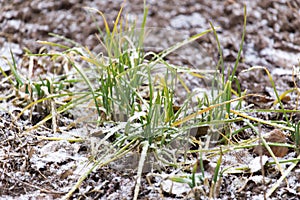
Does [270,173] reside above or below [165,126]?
below

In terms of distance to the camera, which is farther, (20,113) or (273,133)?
(20,113)

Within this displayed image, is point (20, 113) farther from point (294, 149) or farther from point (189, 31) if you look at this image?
point (189, 31)

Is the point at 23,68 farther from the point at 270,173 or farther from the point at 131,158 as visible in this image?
the point at 270,173

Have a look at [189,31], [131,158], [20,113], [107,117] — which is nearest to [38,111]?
[20,113]

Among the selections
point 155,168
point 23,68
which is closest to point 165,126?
point 155,168

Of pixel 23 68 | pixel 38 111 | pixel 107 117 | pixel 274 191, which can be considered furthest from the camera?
pixel 23 68

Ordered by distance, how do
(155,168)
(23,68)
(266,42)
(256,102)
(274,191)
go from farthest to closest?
(266,42), (23,68), (256,102), (155,168), (274,191)
